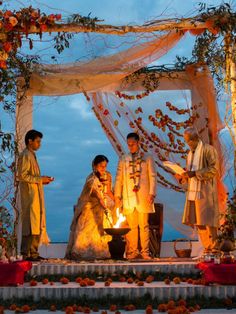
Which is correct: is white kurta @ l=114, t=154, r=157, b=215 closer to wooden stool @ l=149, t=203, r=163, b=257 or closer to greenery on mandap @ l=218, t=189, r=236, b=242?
wooden stool @ l=149, t=203, r=163, b=257

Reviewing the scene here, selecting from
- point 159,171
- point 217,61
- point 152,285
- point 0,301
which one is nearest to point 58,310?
point 0,301

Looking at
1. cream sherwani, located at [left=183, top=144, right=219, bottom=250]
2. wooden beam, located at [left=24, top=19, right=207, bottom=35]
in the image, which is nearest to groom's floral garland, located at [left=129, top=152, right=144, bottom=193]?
cream sherwani, located at [left=183, top=144, right=219, bottom=250]

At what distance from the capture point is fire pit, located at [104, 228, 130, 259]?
7.23 m

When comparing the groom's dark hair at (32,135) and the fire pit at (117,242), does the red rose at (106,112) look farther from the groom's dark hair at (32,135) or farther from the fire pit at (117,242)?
the fire pit at (117,242)

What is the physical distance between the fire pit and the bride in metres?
0.28

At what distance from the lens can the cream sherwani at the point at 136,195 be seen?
768 cm

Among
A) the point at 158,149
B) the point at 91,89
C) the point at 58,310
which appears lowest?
the point at 58,310

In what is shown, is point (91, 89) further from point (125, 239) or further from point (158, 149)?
point (125, 239)

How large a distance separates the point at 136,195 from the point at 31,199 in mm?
1431

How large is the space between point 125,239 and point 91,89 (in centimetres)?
210

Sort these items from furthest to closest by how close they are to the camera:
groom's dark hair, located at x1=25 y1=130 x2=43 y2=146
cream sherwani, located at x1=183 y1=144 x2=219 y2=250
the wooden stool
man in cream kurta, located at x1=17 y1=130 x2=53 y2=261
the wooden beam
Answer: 1. the wooden stool
2. groom's dark hair, located at x1=25 y1=130 x2=43 y2=146
3. man in cream kurta, located at x1=17 y1=130 x2=53 y2=261
4. cream sherwani, located at x1=183 y1=144 x2=219 y2=250
5. the wooden beam

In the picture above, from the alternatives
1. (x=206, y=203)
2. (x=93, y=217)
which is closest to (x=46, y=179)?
(x=93, y=217)

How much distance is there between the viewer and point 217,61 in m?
6.87

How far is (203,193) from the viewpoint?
705 cm
